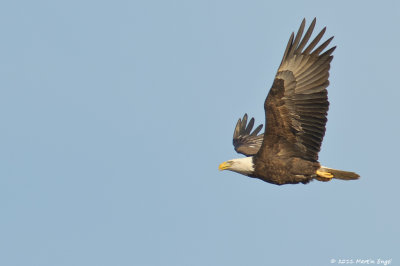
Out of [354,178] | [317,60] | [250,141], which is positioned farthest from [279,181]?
[250,141]

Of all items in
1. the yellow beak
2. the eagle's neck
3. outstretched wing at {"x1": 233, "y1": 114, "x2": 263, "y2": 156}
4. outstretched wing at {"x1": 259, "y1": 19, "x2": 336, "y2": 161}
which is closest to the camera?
outstretched wing at {"x1": 259, "y1": 19, "x2": 336, "y2": 161}

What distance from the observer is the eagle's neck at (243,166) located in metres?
15.7

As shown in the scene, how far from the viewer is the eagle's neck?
51.5 ft

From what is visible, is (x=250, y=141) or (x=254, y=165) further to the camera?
(x=250, y=141)

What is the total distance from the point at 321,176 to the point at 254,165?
1346 millimetres

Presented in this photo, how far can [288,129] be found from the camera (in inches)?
602

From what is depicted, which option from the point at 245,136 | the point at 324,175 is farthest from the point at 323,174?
the point at 245,136

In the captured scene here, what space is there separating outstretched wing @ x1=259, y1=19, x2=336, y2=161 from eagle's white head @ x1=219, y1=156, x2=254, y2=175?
878 mm

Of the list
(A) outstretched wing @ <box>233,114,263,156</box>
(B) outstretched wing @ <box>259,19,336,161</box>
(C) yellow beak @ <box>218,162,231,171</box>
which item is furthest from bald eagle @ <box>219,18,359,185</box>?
(A) outstretched wing @ <box>233,114,263,156</box>

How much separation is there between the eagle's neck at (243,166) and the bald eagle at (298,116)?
131 mm

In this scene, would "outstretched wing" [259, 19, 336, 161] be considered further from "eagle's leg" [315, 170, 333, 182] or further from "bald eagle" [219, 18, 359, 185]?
"eagle's leg" [315, 170, 333, 182]

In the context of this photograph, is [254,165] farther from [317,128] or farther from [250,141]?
[250,141]

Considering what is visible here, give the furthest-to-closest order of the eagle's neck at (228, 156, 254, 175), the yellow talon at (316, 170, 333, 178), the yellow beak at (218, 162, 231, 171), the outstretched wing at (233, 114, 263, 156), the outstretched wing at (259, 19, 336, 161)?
1. the outstretched wing at (233, 114, 263, 156)
2. the yellow beak at (218, 162, 231, 171)
3. the eagle's neck at (228, 156, 254, 175)
4. the yellow talon at (316, 170, 333, 178)
5. the outstretched wing at (259, 19, 336, 161)

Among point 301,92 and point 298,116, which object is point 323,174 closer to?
point 298,116
